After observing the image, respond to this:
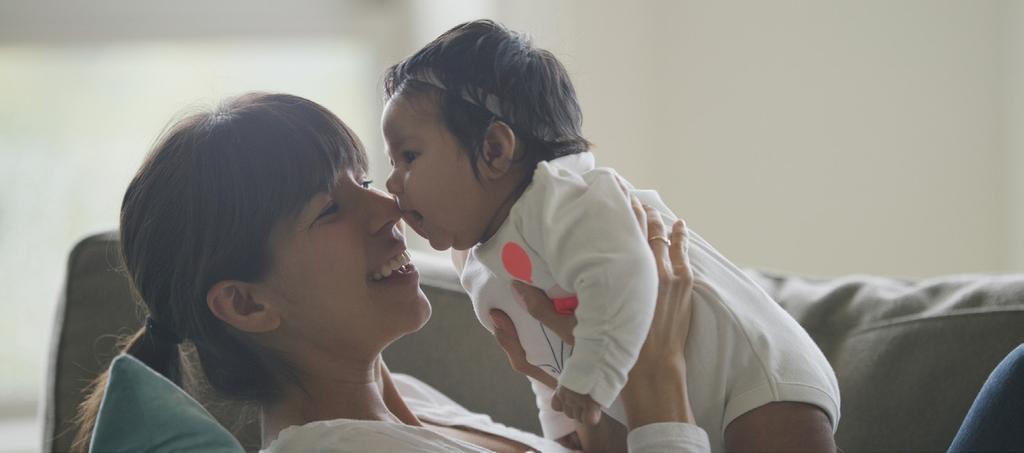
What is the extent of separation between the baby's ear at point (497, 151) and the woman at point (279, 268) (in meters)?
0.21

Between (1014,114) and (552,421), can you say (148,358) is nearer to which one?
(552,421)

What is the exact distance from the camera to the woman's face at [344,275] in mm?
1452

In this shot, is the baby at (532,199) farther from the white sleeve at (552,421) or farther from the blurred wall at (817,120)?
the blurred wall at (817,120)

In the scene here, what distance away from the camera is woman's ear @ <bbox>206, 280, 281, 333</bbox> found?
56.7 inches

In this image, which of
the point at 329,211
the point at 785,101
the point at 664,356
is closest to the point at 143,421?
the point at 329,211

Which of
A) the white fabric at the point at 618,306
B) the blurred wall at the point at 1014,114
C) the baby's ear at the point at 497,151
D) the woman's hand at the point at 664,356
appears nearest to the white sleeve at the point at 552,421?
the white fabric at the point at 618,306

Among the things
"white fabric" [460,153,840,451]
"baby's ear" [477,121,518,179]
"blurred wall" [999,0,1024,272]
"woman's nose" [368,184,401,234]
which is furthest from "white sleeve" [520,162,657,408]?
"blurred wall" [999,0,1024,272]

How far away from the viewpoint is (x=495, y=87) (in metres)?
1.28

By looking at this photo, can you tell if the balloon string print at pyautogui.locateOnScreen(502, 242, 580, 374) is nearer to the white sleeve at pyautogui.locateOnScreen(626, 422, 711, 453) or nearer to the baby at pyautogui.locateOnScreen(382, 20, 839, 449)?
the baby at pyautogui.locateOnScreen(382, 20, 839, 449)

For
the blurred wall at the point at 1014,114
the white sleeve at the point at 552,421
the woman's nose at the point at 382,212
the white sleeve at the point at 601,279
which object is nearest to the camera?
the white sleeve at the point at 601,279

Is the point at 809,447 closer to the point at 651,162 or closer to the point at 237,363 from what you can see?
the point at 237,363

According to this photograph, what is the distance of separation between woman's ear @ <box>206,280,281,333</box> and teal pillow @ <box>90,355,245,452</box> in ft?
0.61

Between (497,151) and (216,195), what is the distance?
40cm

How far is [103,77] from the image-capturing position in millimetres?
3109
